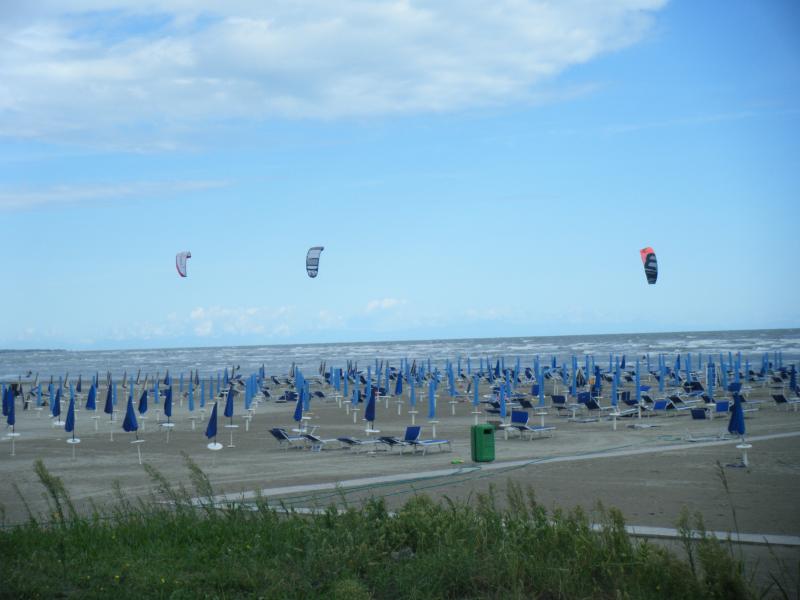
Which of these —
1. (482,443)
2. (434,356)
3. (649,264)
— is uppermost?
(649,264)

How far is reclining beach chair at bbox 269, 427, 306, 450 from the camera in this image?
18.9m

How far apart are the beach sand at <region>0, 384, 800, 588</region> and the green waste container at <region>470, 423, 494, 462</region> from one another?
0.28 m

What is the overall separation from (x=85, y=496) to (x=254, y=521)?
624 centimetres

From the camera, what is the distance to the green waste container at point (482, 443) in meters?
14.4

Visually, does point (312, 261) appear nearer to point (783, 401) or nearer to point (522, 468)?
point (783, 401)

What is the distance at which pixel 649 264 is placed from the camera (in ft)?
80.2

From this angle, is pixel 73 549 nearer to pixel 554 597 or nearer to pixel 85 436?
pixel 554 597

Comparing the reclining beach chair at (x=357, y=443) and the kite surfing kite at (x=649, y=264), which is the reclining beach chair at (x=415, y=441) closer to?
the reclining beach chair at (x=357, y=443)

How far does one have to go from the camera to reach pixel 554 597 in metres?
5.81

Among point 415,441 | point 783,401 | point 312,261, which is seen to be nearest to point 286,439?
point 415,441

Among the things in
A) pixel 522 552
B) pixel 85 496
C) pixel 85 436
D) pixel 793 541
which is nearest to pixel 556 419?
pixel 85 436

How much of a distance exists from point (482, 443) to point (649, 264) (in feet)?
40.1

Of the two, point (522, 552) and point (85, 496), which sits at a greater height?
point (522, 552)

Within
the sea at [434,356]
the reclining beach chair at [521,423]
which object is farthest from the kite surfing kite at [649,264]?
the sea at [434,356]
